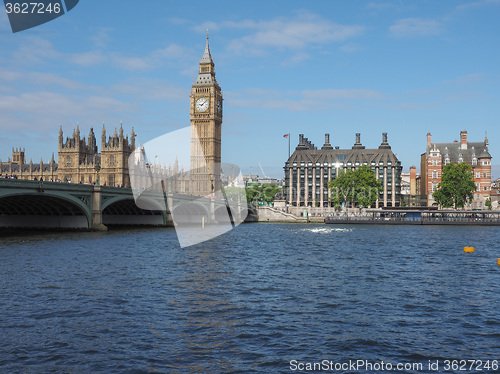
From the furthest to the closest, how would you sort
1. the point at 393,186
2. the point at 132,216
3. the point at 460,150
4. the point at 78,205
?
the point at 393,186 → the point at 460,150 → the point at 132,216 → the point at 78,205

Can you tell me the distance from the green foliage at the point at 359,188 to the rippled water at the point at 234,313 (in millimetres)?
120353

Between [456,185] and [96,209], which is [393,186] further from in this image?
[96,209]

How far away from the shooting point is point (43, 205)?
80875mm

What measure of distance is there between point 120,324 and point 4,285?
13337mm

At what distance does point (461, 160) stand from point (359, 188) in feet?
136

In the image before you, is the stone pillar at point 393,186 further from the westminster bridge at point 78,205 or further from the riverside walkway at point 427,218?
the westminster bridge at point 78,205

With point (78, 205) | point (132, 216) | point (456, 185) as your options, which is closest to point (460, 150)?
point (456, 185)

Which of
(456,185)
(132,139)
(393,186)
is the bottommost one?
(456,185)

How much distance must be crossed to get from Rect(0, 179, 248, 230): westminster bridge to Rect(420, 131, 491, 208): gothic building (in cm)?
9413

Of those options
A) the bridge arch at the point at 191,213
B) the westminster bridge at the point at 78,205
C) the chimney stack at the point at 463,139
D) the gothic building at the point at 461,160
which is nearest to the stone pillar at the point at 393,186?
the gothic building at the point at 461,160

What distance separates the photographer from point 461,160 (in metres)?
179

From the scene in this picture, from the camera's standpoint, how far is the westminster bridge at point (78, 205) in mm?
67938

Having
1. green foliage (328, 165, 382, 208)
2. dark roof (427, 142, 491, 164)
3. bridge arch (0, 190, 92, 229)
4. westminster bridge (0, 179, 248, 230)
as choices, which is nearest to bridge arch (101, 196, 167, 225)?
westminster bridge (0, 179, 248, 230)

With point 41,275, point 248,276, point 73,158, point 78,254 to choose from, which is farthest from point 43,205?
point 73,158
